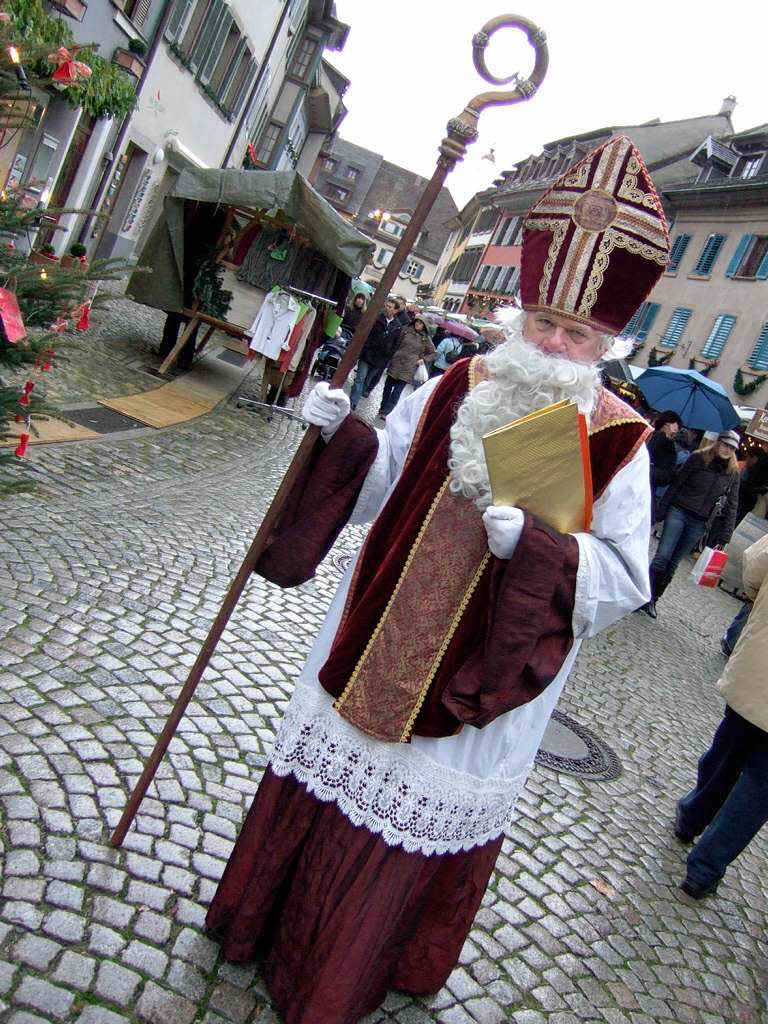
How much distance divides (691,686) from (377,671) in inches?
235

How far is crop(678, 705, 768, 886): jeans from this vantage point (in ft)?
12.4

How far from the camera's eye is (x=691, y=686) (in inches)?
299

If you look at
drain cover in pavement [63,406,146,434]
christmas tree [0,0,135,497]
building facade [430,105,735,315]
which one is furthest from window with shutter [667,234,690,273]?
christmas tree [0,0,135,497]

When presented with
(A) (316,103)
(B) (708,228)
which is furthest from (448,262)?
(B) (708,228)

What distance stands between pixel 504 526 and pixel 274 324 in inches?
328

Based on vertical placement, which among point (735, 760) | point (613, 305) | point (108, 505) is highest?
point (613, 305)

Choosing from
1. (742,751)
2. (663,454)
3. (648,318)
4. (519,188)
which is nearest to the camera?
(742,751)

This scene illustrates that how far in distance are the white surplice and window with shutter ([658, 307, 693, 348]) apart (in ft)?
89.5

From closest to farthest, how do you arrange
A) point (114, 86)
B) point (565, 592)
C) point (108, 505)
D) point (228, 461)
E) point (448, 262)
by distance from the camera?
1. point (565, 592)
2. point (108, 505)
3. point (228, 461)
4. point (114, 86)
5. point (448, 262)

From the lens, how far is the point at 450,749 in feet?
7.69

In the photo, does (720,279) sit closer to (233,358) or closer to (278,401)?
(233,358)

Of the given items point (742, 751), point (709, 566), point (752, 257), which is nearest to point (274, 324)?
point (709, 566)

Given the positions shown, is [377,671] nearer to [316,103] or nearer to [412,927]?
[412,927]

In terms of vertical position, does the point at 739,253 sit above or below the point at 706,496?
above
